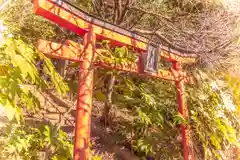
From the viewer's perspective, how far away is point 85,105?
8.73 feet

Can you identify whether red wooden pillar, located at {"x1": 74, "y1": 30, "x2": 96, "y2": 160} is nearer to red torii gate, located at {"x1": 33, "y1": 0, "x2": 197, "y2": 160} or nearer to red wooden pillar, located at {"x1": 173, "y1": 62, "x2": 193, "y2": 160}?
red torii gate, located at {"x1": 33, "y1": 0, "x2": 197, "y2": 160}

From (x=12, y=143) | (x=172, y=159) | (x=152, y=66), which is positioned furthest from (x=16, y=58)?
(x=172, y=159)

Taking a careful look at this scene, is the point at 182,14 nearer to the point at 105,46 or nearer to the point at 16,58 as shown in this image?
the point at 105,46

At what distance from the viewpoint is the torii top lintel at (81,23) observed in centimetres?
225

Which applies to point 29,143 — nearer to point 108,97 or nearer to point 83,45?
point 83,45

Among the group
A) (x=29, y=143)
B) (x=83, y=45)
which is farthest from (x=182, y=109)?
(x=29, y=143)

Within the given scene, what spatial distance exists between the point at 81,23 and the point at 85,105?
111 cm

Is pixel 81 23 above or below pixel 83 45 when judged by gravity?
above

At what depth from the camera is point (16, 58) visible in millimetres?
1666

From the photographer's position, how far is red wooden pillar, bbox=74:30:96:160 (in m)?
2.53

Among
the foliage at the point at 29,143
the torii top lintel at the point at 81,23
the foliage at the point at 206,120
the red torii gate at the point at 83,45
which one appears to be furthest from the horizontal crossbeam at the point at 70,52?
the foliage at the point at 206,120

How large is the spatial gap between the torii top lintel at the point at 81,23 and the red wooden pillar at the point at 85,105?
0.15 m

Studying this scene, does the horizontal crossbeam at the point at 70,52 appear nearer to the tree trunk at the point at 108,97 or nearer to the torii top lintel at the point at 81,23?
the torii top lintel at the point at 81,23

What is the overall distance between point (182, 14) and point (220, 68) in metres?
2.89
